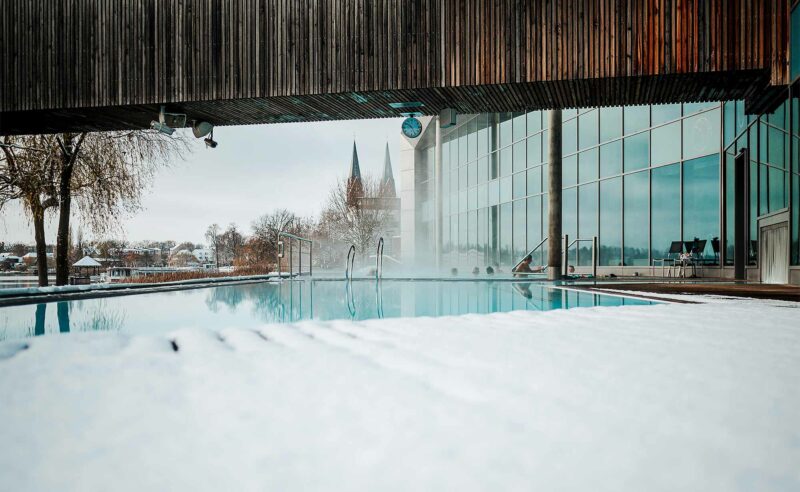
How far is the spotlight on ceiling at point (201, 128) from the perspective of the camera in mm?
7695

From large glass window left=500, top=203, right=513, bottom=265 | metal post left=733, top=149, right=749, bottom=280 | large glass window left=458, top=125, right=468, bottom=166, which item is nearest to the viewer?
metal post left=733, top=149, right=749, bottom=280

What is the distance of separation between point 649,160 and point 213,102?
32.2 ft

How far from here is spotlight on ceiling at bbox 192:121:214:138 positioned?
7.70m

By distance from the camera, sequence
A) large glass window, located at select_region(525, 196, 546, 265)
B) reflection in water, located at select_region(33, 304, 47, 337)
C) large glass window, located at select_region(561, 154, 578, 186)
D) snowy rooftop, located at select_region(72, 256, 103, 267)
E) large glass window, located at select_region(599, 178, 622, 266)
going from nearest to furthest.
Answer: reflection in water, located at select_region(33, 304, 47, 337)
large glass window, located at select_region(599, 178, 622, 266)
large glass window, located at select_region(561, 154, 578, 186)
large glass window, located at select_region(525, 196, 546, 265)
snowy rooftop, located at select_region(72, 256, 103, 267)

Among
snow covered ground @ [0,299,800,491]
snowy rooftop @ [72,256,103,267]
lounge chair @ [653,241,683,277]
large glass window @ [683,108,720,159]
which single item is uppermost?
large glass window @ [683,108,720,159]

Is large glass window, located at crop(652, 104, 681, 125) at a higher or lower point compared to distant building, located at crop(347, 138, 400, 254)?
higher

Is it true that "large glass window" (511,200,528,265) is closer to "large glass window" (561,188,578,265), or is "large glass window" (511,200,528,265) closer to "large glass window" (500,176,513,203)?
"large glass window" (500,176,513,203)

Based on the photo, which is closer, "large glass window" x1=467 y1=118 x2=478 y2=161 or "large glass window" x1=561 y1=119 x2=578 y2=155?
"large glass window" x1=561 y1=119 x2=578 y2=155

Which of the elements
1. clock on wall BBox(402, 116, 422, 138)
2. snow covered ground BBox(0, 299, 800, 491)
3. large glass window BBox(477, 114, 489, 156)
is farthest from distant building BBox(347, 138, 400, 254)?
snow covered ground BBox(0, 299, 800, 491)

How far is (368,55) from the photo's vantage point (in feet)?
21.1

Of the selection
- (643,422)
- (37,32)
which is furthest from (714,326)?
(37,32)

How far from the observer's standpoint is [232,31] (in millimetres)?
6711

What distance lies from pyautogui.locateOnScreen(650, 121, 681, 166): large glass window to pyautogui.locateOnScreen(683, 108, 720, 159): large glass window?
188mm

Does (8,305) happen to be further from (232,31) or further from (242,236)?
(242,236)
